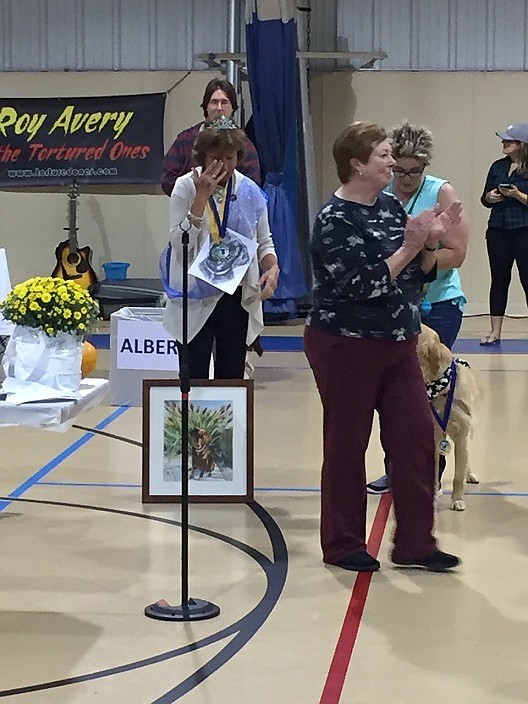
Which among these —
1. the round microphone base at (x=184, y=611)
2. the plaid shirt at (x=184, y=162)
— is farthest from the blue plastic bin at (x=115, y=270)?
the round microphone base at (x=184, y=611)

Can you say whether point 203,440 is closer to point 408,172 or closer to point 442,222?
point 408,172

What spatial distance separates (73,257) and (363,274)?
8014mm

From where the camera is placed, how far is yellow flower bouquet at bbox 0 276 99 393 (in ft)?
10.8

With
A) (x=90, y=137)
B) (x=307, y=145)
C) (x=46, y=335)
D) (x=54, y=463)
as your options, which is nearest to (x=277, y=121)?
(x=307, y=145)

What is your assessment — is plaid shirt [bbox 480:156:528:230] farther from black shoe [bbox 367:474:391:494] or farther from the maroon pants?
the maroon pants

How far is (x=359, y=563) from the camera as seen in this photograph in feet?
11.7

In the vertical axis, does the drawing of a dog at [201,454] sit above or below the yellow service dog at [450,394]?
below

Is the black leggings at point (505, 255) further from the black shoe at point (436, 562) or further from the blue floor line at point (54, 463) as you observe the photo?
the black shoe at point (436, 562)

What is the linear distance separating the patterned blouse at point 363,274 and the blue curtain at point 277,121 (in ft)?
17.3

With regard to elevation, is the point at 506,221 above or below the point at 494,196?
below

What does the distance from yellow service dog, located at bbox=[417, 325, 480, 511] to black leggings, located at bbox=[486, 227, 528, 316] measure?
175 inches

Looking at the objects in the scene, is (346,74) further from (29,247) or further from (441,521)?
(441,521)

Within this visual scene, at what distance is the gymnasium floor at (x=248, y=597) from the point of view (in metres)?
2.67

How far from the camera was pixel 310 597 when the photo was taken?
3301 millimetres
